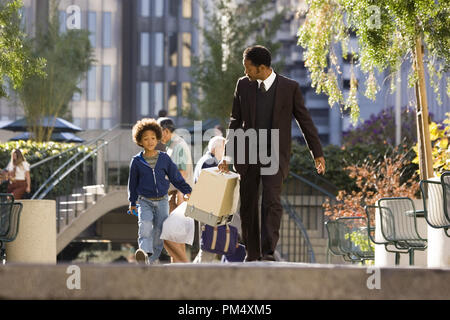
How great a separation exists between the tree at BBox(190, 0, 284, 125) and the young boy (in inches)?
728

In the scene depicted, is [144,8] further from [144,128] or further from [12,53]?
[144,128]

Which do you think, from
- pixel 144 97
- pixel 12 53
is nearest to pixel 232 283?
pixel 12 53

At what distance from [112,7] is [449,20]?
4277 centimetres

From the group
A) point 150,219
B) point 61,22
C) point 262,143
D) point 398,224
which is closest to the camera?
point 262,143

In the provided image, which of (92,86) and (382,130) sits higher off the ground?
A: (92,86)

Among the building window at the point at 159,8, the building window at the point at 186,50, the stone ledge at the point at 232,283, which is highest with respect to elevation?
the building window at the point at 159,8

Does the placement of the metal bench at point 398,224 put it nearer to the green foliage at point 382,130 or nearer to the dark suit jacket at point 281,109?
the dark suit jacket at point 281,109

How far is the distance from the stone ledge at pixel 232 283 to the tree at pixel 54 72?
25.0 meters

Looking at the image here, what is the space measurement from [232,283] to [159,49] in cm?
4977

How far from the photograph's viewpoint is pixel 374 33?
11.4 metres

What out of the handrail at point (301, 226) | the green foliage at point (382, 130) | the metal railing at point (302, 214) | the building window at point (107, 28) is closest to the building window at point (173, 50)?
the building window at point (107, 28)

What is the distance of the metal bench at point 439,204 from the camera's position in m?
7.92

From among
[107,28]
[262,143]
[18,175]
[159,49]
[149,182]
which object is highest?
[107,28]
